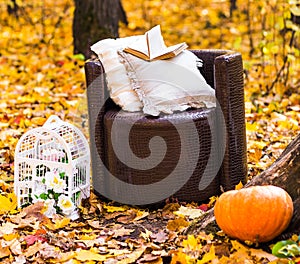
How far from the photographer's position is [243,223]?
9.77 ft

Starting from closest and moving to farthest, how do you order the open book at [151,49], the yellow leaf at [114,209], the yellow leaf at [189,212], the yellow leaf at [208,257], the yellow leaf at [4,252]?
1. the yellow leaf at [208,257]
2. the yellow leaf at [4,252]
3. the yellow leaf at [189,212]
4. the yellow leaf at [114,209]
5. the open book at [151,49]

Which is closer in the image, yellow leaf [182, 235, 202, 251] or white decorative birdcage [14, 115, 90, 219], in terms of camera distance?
yellow leaf [182, 235, 202, 251]

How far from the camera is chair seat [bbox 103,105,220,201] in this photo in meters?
3.74

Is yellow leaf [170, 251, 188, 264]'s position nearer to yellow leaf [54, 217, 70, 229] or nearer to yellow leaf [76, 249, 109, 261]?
yellow leaf [76, 249, 109, 261]

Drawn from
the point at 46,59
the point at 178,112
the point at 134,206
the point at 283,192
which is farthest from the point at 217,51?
the point at 46,59

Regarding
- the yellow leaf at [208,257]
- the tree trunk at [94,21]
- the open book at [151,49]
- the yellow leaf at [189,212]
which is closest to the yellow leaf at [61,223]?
the yellow leaf at [189,212]

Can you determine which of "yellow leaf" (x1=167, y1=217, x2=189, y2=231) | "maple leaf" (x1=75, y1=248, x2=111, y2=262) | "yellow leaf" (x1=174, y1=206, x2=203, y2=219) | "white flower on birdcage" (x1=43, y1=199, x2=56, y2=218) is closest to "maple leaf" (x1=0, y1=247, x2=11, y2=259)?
"maple leaf" (x1=75, y1=248, x2=111, y2=262)

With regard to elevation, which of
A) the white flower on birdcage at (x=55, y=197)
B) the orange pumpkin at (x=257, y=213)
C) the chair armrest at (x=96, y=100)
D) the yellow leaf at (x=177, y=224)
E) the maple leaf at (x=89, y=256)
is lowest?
the yellow leaf at (x=177, y=224)

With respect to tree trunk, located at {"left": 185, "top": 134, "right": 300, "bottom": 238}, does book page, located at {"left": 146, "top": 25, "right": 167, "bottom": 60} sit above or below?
above

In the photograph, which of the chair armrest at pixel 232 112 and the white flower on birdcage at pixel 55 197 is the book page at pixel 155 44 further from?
the white flower on birdcage at pixel 55 197

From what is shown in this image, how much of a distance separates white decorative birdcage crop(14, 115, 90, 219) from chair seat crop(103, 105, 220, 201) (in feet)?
0.68

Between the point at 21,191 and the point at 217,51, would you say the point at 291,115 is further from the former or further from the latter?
the point at 21,191

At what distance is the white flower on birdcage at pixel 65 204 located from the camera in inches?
144

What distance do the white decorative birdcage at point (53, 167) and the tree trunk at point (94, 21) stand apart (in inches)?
132
